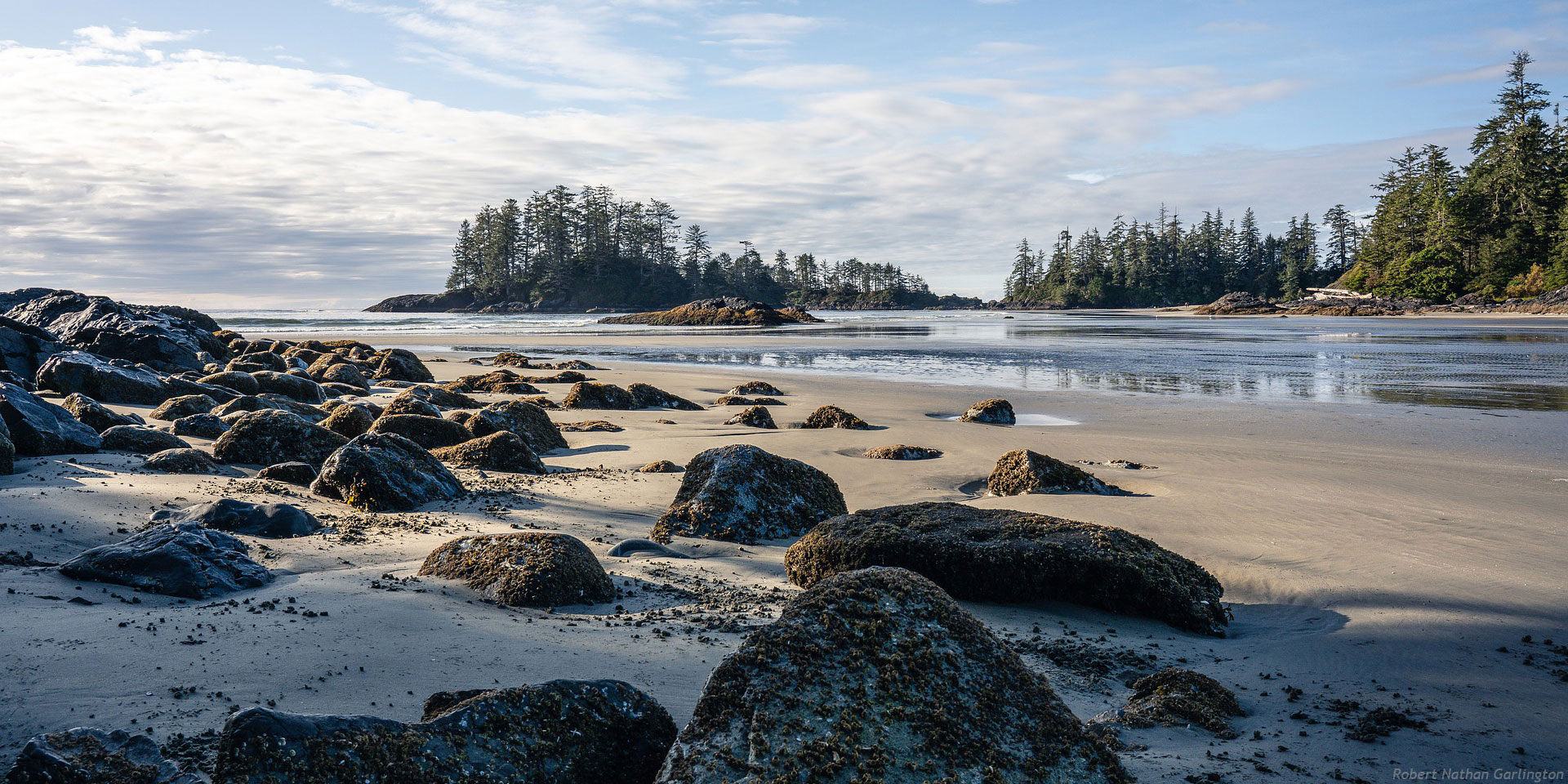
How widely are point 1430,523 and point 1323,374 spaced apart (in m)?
14.8

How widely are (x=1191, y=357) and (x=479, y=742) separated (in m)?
26.3

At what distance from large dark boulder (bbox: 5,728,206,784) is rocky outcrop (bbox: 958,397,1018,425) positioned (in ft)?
35.1

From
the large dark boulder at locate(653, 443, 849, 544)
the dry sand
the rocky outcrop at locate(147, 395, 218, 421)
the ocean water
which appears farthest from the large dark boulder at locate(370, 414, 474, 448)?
the ocean water

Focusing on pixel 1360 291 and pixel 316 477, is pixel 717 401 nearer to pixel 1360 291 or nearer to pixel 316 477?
pixel 316 477

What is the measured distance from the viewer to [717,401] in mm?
14922

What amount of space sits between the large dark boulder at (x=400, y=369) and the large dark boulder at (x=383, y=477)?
44.7 feet

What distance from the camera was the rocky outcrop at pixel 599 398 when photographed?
13508 millimetres

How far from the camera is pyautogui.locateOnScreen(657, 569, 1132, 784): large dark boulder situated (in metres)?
2.09

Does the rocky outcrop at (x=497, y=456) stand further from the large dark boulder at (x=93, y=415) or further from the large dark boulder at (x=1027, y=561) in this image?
the large dark boulder at (x=1027, y=561)

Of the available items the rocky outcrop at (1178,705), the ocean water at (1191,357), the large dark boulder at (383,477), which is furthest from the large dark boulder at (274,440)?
the ocean water at (1191,357)

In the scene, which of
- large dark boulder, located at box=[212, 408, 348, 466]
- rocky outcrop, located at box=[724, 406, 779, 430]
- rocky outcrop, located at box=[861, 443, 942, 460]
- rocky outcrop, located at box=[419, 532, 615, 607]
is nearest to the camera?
rocky outcrop, located at box=[419, 532, 615, 607]

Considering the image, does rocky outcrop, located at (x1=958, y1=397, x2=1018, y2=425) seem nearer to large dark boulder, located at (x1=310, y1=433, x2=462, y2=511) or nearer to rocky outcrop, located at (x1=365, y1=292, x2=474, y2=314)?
large dark boulder, located at (x1=310, y1=433, x2=462, y2=511)

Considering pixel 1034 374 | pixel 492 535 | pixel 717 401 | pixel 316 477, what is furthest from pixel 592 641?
pixel 1034 374

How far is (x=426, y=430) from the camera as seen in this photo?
28.7 ft
